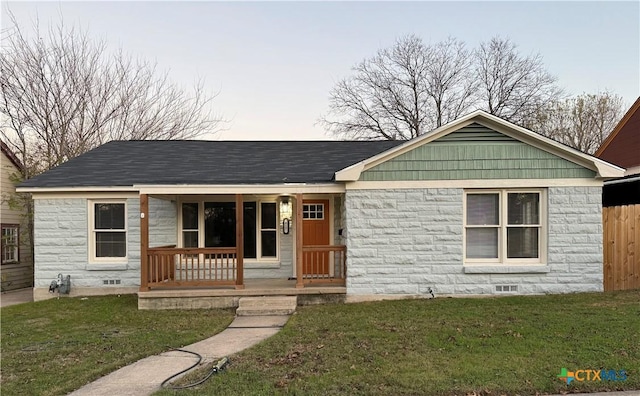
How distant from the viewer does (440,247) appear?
8789mm

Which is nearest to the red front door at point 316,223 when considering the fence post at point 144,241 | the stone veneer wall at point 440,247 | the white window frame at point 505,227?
the stone veneer wall at point 440,247

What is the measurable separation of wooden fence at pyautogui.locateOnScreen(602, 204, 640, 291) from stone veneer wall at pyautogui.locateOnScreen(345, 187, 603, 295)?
2.65 ft

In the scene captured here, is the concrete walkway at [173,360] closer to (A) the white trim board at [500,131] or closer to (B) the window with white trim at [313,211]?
(A) the white trim board at [500,131]

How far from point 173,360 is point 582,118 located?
101ft

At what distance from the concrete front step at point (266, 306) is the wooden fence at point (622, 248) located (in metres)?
7.14

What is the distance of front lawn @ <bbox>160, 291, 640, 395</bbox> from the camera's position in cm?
416

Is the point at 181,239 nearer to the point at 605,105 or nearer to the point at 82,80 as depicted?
the point at 82,80

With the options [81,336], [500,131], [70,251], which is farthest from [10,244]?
[500,131]

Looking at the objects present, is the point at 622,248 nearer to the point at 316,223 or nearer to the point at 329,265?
the point at 329,265

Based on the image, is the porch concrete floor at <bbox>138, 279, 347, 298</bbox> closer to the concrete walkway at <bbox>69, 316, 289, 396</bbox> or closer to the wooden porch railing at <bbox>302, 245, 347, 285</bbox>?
the wooden porch railing at <bbox>302, 245, 347, 285</bbox>

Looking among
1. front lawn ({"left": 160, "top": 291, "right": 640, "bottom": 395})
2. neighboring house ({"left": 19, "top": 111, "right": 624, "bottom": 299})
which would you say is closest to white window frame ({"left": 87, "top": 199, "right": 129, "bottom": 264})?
neighboring house ({"left": 19, "top": 111, "right": 624, "bottom": 299})

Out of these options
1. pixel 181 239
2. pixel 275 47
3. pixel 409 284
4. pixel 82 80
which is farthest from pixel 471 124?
pixel 82 80

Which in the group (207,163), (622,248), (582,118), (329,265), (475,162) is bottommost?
(329,265)

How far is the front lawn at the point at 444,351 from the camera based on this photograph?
13.6ft
